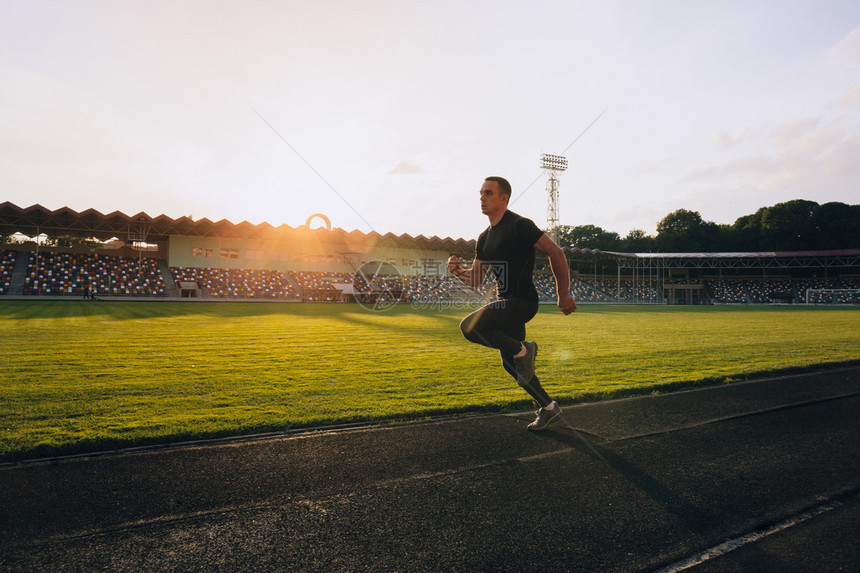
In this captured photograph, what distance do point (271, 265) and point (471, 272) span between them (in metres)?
43.9

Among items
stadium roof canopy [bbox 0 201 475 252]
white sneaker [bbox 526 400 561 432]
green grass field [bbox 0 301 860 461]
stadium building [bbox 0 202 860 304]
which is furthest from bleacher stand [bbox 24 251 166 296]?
white sneaker [bbox 526 400 561 432]

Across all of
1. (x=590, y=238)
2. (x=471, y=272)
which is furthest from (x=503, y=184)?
(x=590, y=238)

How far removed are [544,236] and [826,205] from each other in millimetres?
99351

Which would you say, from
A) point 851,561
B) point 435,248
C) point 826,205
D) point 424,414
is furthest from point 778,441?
point 826,205

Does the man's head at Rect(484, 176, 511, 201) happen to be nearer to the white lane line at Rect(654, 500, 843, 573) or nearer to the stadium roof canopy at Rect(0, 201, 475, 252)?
the white lane line at Rect(654, 500, 843, 573)

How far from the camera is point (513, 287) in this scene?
14.6ft

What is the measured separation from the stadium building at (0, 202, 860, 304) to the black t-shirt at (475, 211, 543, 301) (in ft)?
117

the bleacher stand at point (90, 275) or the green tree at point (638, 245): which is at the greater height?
the green tree at point (638, 245)

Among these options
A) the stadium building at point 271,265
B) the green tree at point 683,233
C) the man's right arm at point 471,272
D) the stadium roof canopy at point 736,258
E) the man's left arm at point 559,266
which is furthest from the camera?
the green tree at point 683,233

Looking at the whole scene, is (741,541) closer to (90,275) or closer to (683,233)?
(90,275)

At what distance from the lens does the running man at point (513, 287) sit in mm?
4293

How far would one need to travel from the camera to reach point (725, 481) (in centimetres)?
321

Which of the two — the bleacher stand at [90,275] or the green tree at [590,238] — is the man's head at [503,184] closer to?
the bleacher stand at [90,275]

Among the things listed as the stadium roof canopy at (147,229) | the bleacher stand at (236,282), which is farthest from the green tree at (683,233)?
the bleacher stand at (236,282)
